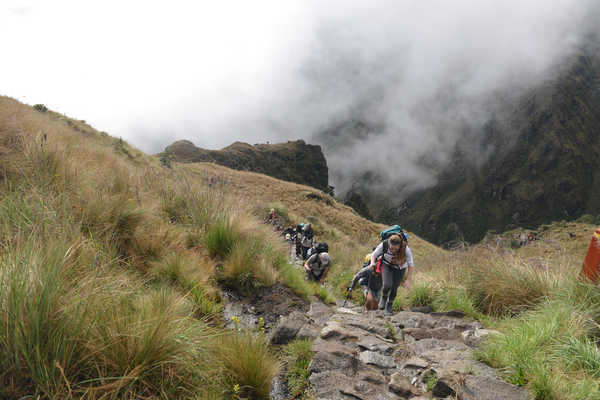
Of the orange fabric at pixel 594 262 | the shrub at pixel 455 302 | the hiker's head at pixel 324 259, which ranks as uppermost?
the orange fabric at pixel 594 262

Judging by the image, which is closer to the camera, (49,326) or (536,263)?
(49,326)

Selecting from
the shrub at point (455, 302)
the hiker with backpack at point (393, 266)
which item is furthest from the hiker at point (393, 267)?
the shrub at point (455, 302)

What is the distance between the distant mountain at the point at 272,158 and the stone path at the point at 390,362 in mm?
94963

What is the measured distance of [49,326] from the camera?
5.60ft

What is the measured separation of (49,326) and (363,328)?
12.5 feet

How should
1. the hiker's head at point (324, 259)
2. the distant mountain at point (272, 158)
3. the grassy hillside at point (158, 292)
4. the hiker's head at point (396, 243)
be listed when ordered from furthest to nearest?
the distant mountain at point (272, 158), the hiker's head at point (324, 259), the hiker's head at point (396, 243), the grassy hillside at point (158, 292)

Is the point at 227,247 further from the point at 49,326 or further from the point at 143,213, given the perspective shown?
the point at 49,326

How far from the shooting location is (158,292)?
8.83 feet

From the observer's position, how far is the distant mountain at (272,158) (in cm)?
11174

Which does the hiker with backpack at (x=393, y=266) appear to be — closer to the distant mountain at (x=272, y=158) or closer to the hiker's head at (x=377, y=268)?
the hiker's head at (x=377, y=268)

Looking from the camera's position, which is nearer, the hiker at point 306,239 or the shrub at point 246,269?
the shrub at point 246,269

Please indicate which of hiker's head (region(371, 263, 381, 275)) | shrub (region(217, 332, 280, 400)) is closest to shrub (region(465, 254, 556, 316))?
hiker's head (region(371, 263, 381, 275))

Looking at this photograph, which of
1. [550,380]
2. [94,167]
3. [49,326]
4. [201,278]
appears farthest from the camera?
[94,167]

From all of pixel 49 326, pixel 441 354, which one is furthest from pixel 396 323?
pixel 49 326
